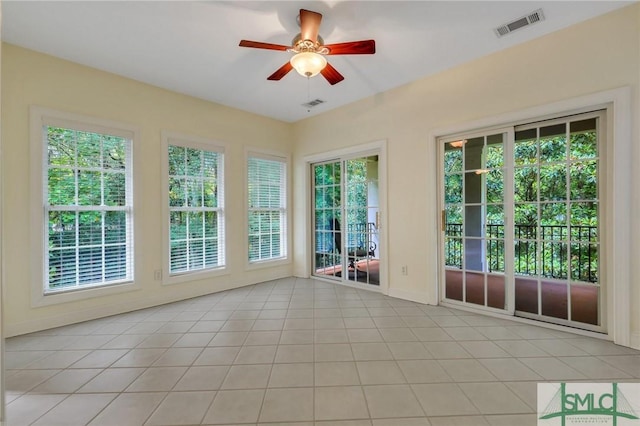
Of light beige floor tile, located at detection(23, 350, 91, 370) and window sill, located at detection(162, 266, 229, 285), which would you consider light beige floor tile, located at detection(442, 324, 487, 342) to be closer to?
window sill, located at detection(162, 266, 229, 285)

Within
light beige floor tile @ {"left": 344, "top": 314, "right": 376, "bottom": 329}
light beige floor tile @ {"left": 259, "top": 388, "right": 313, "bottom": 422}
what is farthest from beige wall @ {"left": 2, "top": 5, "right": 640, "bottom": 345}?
light beige floor tile @ {"left": 259, "top": 388, "right": 313, "bottom": 422}

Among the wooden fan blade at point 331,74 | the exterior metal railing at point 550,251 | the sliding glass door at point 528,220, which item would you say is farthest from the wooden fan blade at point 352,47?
the exterior metal railing at point 550,251

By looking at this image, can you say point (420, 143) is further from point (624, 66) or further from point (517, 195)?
point (624, 66)

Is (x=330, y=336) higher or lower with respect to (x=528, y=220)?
lower

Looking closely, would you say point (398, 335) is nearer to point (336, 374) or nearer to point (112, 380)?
point (336, 374)

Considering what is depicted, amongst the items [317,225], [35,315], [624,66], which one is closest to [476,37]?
[624,66]

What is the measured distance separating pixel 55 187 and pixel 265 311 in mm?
2677

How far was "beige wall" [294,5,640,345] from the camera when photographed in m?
2.60

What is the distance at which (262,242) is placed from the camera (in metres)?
5.14

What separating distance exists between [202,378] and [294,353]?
2.42ft

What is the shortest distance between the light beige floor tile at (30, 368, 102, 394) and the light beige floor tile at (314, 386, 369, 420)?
1.72 metres

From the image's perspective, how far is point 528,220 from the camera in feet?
10.5

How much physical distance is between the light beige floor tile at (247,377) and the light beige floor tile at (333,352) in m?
0.44

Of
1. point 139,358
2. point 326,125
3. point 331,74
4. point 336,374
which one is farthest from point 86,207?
point 326,125
